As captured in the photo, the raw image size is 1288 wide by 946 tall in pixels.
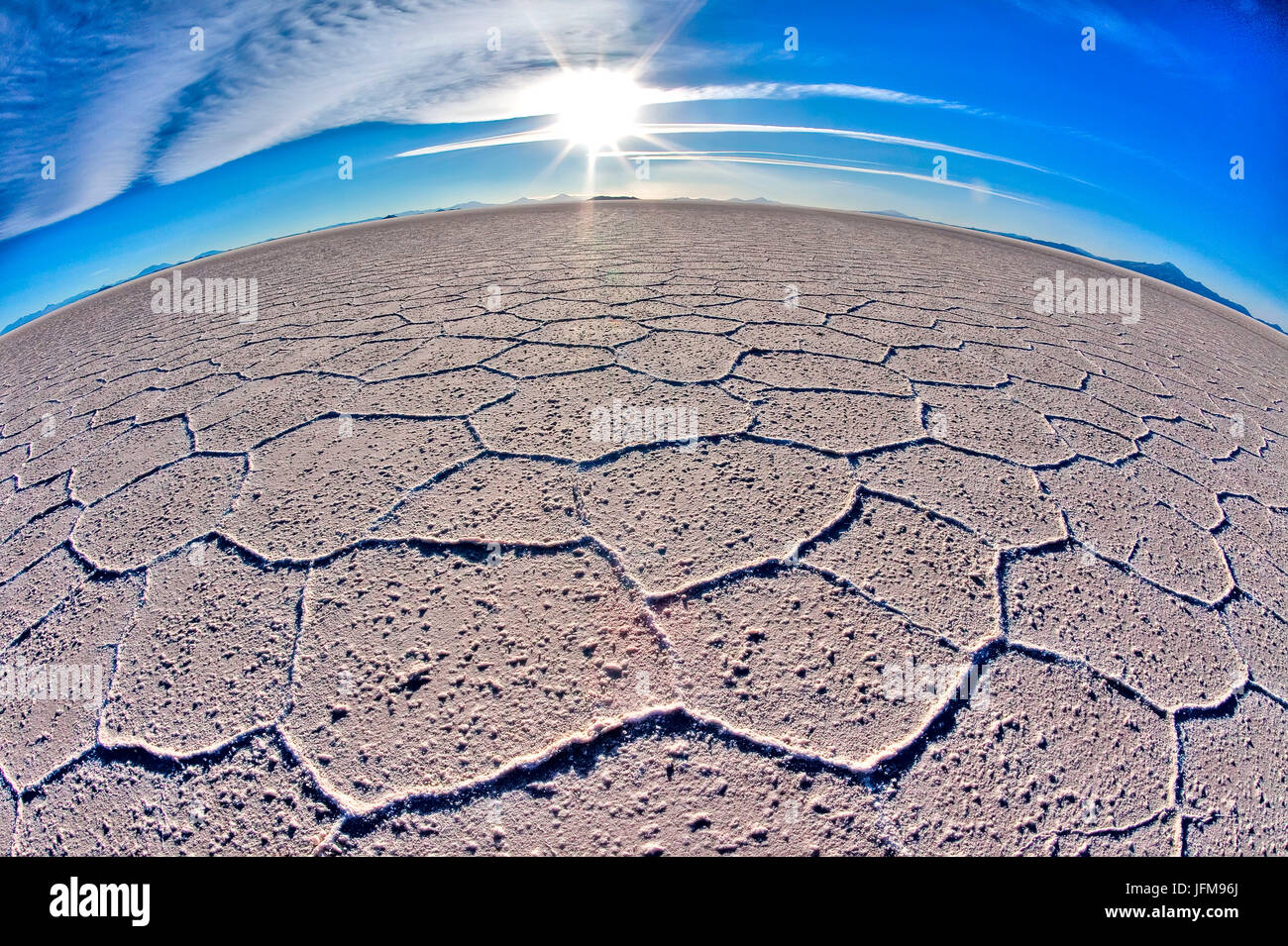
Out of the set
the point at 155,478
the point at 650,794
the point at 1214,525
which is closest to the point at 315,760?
the point at 650,794

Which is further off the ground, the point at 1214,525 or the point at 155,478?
the point at 155,478

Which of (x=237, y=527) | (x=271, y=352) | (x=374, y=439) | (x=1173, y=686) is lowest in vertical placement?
(x=1173, y=686)

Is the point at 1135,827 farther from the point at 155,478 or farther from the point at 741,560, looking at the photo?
the point at 155,478

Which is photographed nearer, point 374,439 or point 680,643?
point 680,643

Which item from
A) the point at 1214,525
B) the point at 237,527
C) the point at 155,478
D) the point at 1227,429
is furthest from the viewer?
the point at 1227,429

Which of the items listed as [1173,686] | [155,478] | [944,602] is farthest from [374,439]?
[1173,686]

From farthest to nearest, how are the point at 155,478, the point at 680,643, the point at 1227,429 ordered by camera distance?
the point at 1227,429 < the point at 155,478 < the point at 680,643
